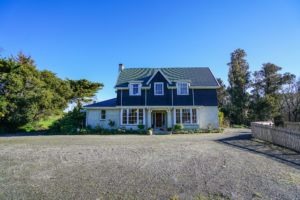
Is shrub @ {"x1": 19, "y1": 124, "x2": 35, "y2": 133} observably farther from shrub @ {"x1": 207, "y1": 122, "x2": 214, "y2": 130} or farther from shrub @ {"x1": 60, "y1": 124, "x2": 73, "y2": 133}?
shrub @ {"x1": 207, "y1": 122, "x2": 214, "y2": 130}

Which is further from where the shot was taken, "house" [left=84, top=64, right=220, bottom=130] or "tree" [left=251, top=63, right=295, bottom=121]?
"tree" [left=251, top=63, right=295, bottom=121]

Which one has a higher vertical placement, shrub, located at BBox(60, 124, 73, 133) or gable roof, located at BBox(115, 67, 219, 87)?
gable roof, located at BBox(115, 67, 219, 87)

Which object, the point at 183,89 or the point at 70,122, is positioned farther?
the point at 183,89

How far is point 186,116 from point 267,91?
70.3 ft

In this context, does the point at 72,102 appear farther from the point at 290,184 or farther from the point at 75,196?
the point at 290,184

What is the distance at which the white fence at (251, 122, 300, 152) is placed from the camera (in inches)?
294

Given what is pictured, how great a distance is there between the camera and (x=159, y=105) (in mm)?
17391

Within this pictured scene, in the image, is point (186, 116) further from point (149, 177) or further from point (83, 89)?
point (83, 89)

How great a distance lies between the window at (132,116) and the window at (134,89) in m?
2.27

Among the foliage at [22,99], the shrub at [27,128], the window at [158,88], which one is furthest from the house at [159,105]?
the shrub at [27,128]

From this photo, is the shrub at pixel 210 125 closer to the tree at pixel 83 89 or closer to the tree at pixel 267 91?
the tree at pixel 267 91

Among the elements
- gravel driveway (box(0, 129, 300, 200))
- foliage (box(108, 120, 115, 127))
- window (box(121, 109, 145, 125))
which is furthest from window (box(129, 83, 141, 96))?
gravel driveway (box(0, 129, 300, 200))

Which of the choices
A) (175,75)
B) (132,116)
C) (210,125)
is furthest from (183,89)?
(132,116)

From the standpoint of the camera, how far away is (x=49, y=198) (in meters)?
3.19
